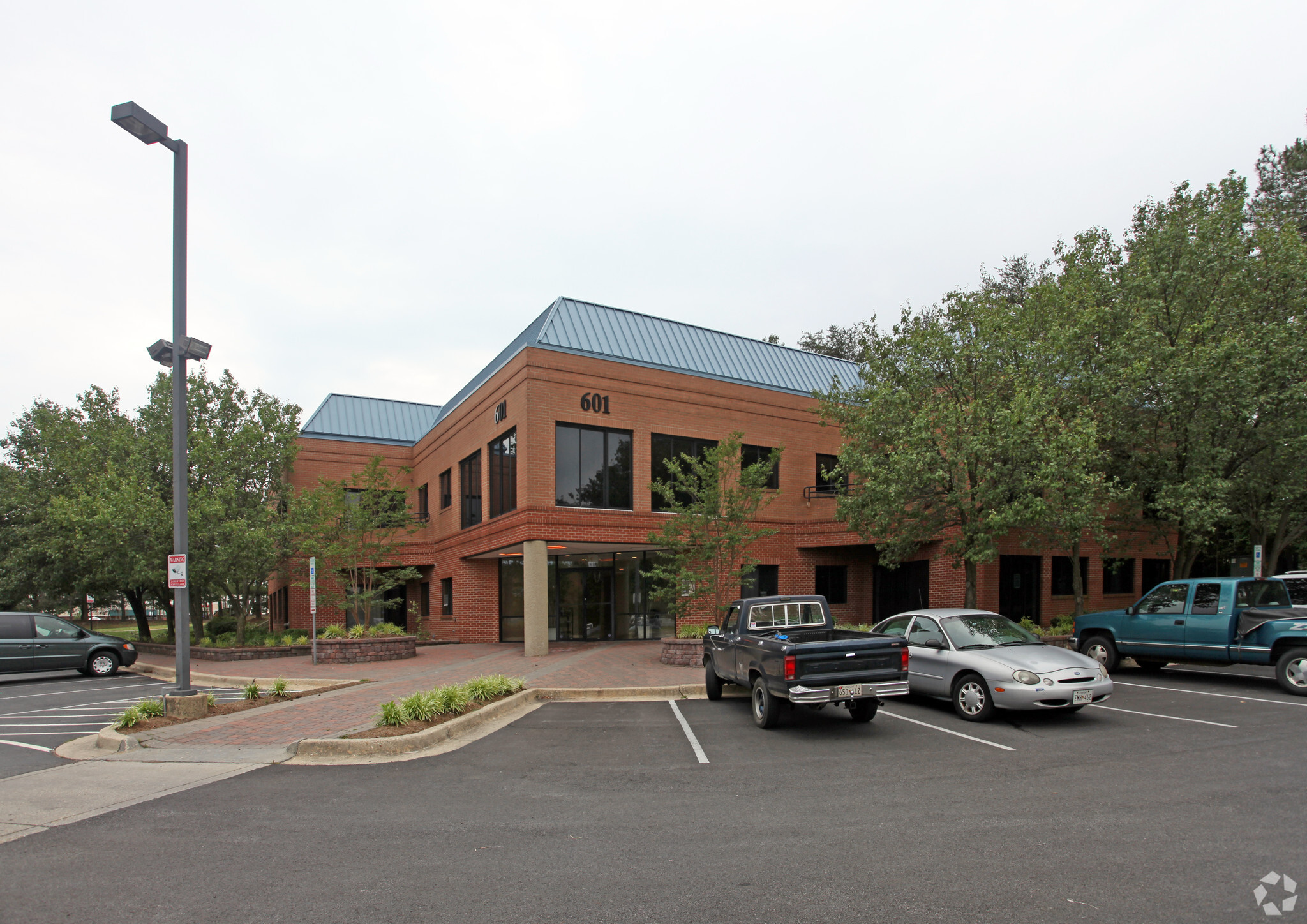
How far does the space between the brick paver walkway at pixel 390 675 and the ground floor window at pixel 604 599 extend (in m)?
1.00

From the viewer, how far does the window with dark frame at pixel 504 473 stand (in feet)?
70.0

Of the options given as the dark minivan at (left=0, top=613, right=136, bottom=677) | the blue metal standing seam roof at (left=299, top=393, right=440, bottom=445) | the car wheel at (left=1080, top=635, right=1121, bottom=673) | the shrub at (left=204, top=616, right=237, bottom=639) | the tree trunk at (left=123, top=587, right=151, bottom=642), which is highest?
the blue metal standing seam roof at (left=299, top=393, right=440, bottom=445)

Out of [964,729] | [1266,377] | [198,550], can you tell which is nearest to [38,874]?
[964,729]

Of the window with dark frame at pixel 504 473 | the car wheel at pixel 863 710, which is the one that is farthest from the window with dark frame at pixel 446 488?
the car wheel at pixel 863 710

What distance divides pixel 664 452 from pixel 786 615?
432 inches

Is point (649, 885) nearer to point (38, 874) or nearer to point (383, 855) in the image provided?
point (383, 855)

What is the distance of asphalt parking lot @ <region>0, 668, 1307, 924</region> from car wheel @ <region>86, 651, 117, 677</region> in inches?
588

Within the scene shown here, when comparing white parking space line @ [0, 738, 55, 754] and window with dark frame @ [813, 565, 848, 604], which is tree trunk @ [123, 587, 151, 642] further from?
window with dark frame @ [813, 565, 848, 604]

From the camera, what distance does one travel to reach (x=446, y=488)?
28.6 meters

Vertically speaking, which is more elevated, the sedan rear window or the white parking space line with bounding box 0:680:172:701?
the sedan rear window

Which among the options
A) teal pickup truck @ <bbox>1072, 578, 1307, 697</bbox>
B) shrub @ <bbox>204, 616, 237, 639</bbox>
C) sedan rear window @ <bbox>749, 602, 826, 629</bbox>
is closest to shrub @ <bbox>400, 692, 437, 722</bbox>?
sedan rear window @ <bbox>749, 602, 826, 629</bbox>

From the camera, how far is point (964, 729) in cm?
1001

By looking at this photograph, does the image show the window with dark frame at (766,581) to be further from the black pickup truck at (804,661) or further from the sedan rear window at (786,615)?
the black pickup truck at (804,661)

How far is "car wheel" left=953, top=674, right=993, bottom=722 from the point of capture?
34.0 ft
